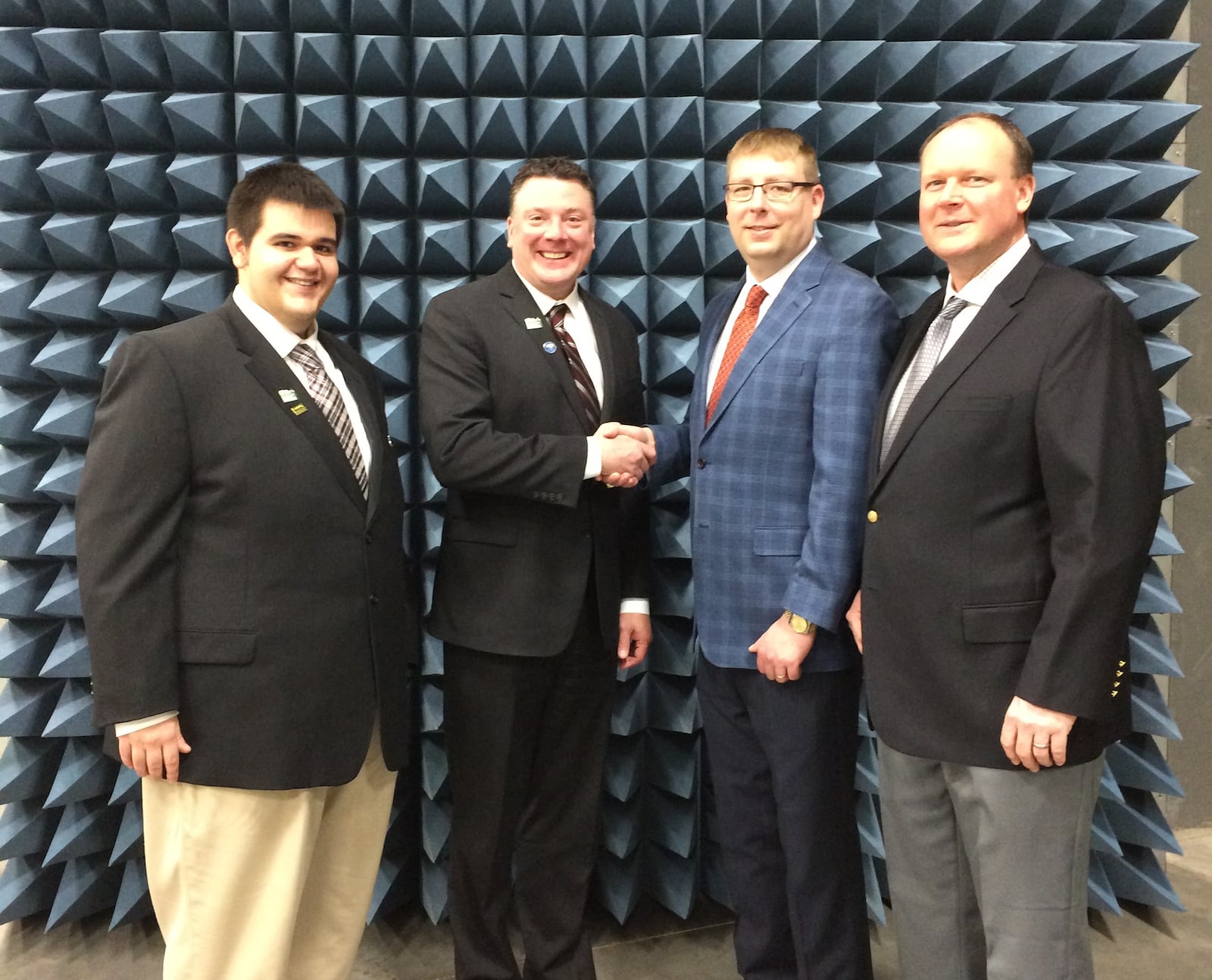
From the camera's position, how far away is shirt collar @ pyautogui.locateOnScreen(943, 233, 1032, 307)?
1.49 metres

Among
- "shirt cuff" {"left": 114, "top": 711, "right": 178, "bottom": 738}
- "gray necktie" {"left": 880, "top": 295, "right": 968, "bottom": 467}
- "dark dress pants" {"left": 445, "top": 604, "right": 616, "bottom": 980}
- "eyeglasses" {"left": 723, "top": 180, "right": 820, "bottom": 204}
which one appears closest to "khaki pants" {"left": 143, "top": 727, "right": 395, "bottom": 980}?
"shirt cuff" {"left": 114, "top": 711, "right": 178, "bottom": 738}

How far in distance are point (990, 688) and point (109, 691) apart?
137 centimetres

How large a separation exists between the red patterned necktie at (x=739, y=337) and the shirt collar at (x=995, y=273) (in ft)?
1.38

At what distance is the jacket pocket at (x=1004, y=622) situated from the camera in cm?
140

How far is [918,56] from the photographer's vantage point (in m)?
2.32

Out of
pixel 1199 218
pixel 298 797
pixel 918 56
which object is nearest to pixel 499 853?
pixel 298 797

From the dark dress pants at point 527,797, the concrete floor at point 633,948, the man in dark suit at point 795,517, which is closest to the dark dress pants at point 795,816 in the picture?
the man in dark suit at point 795,517

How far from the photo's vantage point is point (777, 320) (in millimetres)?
1707

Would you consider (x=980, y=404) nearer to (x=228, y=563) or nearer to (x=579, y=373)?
(x=579, y=373)

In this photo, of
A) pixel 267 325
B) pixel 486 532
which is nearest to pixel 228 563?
pixel 267 325

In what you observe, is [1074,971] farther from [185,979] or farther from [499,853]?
[185,979]

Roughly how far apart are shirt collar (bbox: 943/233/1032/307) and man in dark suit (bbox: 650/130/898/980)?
0.68 feet

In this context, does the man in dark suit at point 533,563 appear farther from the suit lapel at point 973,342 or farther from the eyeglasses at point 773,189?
the suit lapel at point 973,342

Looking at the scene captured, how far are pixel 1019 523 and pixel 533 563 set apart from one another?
0.89m
